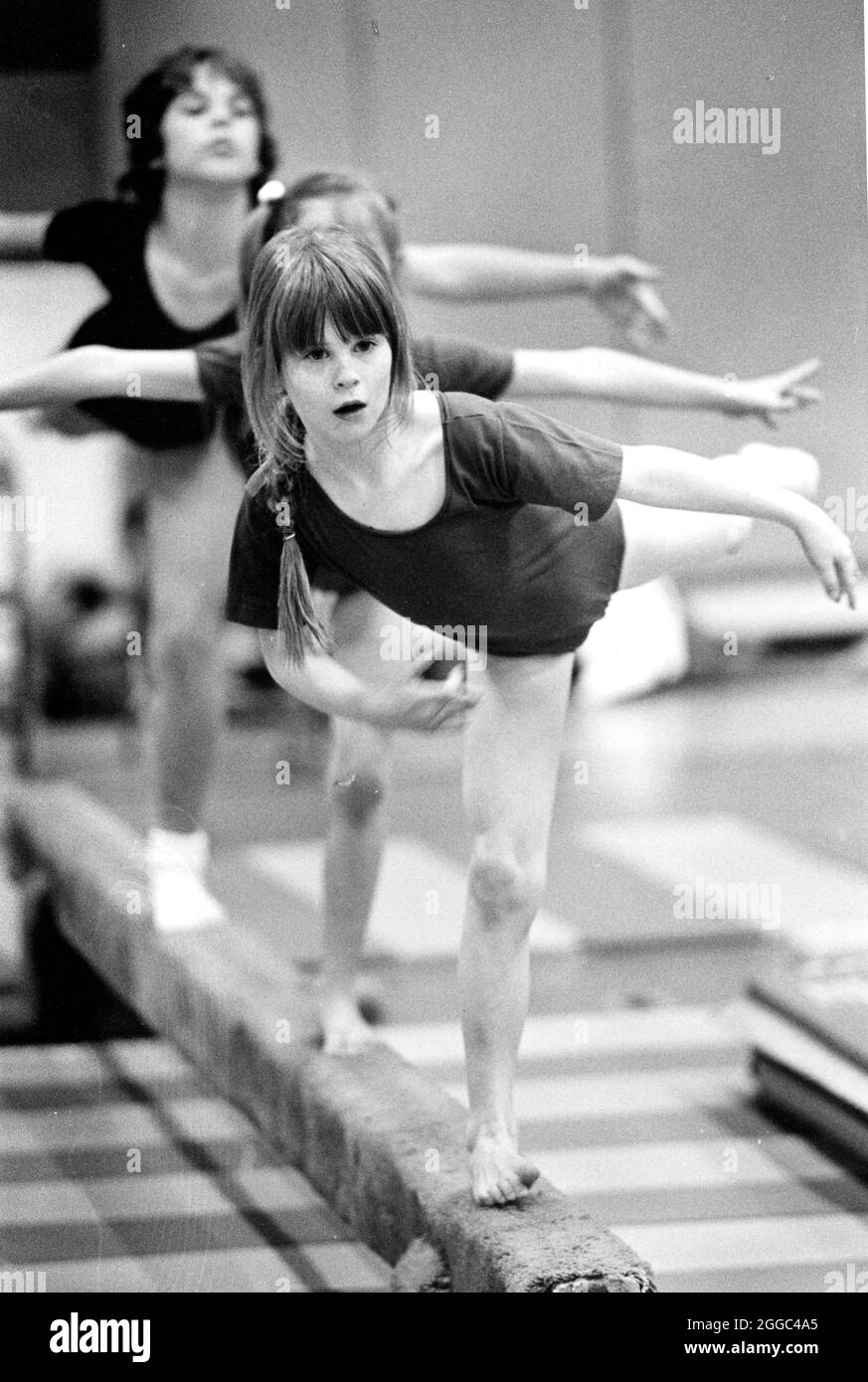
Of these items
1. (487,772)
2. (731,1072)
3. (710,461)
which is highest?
(710,461)

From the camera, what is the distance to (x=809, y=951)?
2.64 meters

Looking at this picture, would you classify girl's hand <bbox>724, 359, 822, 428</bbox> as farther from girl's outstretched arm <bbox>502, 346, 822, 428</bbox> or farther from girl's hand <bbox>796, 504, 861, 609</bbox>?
girl's hand <bbox>796, 504, 861, 609</bbox>

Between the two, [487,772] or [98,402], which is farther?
[98,402]

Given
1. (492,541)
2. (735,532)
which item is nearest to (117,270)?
(492,541)

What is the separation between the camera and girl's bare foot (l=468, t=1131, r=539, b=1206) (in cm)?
158

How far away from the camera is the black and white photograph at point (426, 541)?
5.15 feet

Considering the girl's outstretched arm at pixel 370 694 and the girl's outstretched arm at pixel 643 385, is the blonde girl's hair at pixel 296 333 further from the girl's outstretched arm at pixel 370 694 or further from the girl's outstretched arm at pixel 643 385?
the girl's outstretched arm at pixel 643 385

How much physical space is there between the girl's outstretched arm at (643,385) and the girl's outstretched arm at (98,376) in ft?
1.01

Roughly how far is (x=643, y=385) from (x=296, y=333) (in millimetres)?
415

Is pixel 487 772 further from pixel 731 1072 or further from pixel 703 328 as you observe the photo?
pixel 731 1072

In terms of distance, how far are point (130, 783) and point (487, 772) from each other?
90.0 inches

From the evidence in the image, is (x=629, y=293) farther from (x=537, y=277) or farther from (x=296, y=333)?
(x=296, y=333)

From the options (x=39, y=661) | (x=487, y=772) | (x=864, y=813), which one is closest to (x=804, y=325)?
(x=487, y=772)

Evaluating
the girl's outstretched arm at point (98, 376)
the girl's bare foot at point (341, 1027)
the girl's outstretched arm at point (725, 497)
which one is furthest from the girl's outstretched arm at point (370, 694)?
the girl's bare foot at point (341, 1027)
